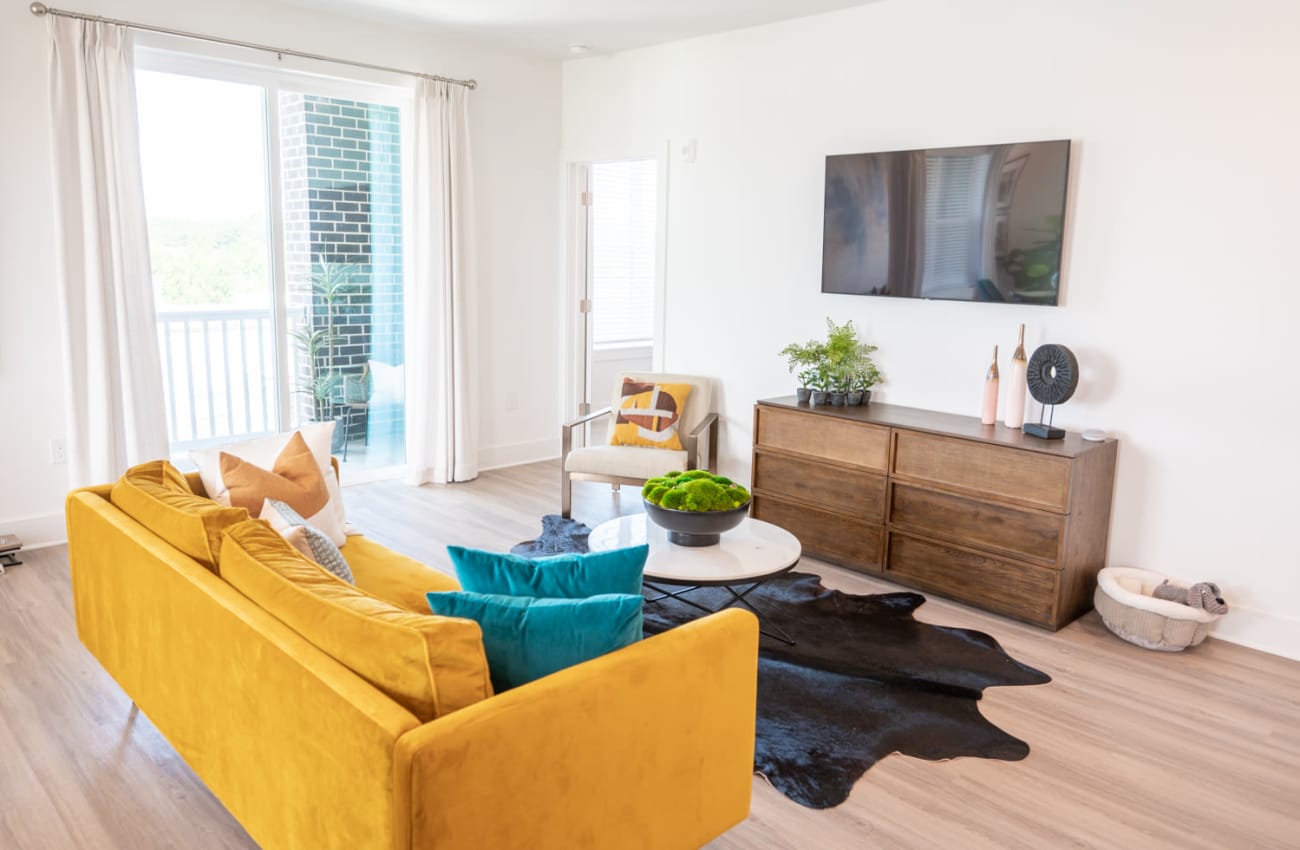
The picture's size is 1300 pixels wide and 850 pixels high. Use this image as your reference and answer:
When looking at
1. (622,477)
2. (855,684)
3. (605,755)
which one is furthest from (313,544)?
(622,477)

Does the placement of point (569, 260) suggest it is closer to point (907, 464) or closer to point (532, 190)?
point (532, 190)

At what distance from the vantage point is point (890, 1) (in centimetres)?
448

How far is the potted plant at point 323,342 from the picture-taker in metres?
5.47

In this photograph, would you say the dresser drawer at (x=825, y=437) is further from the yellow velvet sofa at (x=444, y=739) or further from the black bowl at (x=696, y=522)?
the yellow velvet sofa at (x=444, y=739)

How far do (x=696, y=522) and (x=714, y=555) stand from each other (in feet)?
0.48

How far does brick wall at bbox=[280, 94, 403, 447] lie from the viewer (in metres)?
5.31

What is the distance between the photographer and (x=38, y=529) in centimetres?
452

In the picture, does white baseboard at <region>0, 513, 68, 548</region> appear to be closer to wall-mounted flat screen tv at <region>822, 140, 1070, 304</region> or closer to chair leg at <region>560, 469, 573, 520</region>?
chair leg at <region>560, 469, 573, 520</region>

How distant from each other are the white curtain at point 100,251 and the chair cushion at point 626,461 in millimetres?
2167

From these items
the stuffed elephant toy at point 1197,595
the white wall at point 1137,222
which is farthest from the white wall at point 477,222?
the stuffed elephant toy at point 1197,595

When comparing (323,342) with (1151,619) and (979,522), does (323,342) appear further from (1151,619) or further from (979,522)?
(1151,619)

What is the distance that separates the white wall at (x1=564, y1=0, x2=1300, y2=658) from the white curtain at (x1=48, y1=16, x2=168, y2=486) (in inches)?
126

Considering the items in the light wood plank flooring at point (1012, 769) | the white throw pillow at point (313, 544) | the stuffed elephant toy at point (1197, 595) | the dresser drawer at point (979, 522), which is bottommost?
the light wood plank flooring at point (1012, 769)

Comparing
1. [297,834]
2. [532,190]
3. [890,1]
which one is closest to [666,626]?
[297,834]
